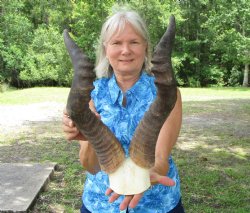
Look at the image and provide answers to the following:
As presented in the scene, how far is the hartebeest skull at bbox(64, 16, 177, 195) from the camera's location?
1682 mm

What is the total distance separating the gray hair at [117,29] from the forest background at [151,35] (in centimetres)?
2903

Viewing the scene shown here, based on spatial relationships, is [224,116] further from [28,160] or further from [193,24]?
[193,24]

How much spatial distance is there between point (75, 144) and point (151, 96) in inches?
269

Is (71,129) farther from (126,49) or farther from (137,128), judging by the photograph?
(126,49)

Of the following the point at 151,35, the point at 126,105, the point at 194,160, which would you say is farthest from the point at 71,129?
Answer: the point at 151,35

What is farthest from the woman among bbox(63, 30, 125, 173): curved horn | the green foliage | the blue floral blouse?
the green foliage

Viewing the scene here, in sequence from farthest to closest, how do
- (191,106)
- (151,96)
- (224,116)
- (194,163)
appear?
(191,106) → (224,116) → (194,163) → (151,96)

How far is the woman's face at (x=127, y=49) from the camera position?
8.35 ft

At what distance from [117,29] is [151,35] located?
99.8ft

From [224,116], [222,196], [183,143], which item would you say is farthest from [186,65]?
[222,196]

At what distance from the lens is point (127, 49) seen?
251 centimetres

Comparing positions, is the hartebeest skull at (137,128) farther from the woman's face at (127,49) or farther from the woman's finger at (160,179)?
the woman's face at (127,49)

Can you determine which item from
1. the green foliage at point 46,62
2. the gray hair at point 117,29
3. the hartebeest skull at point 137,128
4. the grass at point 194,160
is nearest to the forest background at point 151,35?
the green foliage at point 46,62

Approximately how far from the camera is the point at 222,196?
6117 mm
